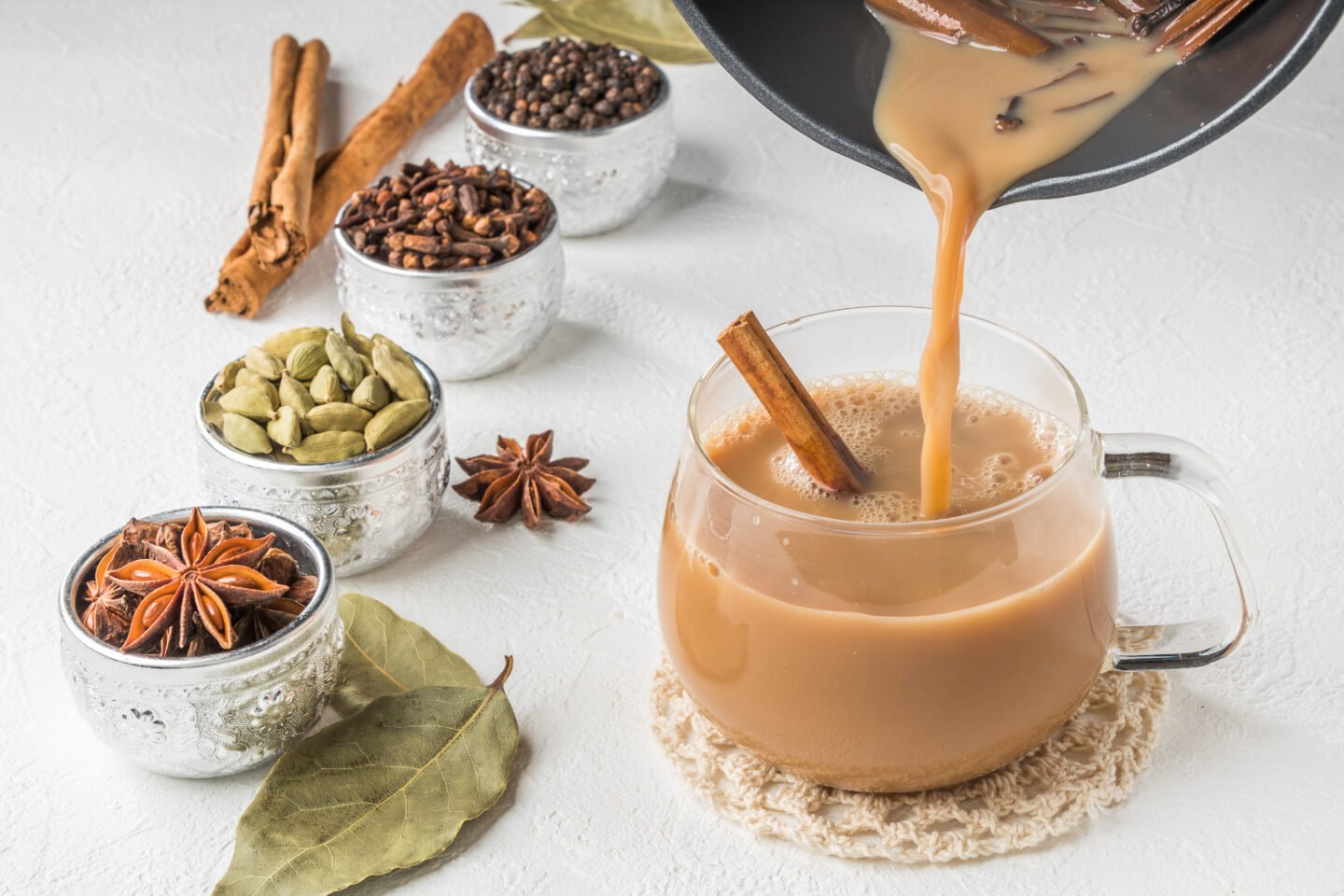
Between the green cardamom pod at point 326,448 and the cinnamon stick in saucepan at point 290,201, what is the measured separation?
494 millimetres

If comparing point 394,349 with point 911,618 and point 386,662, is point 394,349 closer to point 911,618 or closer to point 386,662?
point 386,662

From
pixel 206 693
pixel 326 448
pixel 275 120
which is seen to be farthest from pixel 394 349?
pixel 275 120

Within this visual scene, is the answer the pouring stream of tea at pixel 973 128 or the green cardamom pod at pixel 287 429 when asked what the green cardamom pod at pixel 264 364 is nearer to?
the green cardamom pod at pixel 287 429

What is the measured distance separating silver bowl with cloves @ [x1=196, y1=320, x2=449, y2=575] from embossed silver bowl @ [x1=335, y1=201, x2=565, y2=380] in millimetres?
185

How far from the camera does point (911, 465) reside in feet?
3.94

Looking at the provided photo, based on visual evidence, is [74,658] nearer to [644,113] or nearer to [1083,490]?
[1083,490]

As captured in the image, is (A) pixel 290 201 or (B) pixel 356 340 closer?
(B) pixel 356 340

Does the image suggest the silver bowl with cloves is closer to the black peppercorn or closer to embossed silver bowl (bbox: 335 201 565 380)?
embossed silver bowl (bbox: 335 201 565 380)

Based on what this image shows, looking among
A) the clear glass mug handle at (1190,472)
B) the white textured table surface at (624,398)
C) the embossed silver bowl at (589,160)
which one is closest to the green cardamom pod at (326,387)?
the white textured table surface at (624,398)

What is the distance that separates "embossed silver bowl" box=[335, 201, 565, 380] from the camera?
169cm

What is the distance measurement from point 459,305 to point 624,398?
0.20 m

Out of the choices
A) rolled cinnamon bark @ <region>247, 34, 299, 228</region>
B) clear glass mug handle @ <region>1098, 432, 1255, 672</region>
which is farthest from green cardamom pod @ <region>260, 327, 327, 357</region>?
clear glass mug handle @ <region>1098, 432, 1255, 672</region>

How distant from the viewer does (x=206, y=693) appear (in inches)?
45.8

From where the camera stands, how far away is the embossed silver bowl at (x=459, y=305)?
169 cm
